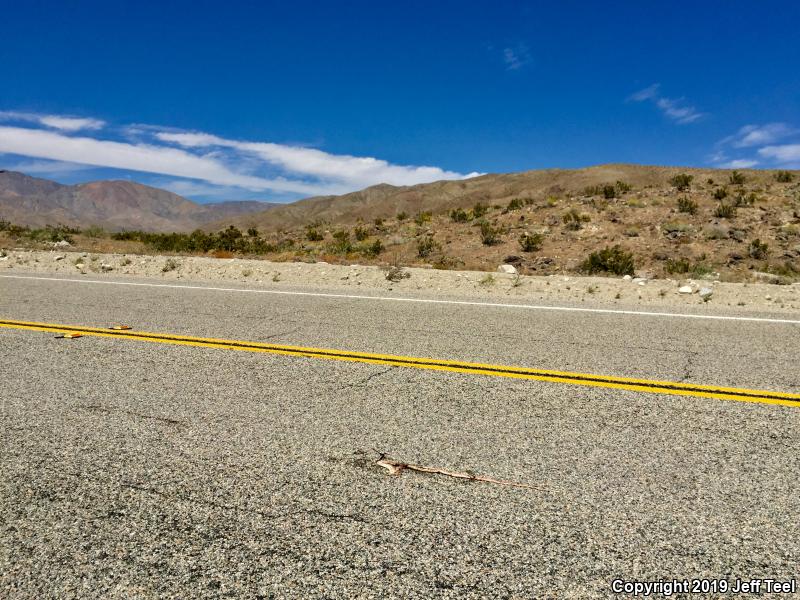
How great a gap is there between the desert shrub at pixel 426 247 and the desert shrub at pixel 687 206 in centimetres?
1043

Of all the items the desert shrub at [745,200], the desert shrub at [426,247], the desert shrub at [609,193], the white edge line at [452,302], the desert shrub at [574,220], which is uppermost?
the desert shrub at [609,193]

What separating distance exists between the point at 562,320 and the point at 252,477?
5257 mm

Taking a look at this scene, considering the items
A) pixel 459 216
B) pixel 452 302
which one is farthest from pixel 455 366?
pixel 459 216

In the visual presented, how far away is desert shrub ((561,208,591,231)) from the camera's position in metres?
22.7

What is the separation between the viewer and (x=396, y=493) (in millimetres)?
Answer: 2635

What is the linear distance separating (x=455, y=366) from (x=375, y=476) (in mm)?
2168

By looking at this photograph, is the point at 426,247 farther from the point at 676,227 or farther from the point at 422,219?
the point at 676,227

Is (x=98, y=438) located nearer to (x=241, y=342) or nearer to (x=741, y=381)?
(x=241, y=342)

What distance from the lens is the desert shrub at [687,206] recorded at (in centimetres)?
2239

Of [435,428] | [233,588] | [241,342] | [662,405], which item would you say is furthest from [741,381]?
[241,342]

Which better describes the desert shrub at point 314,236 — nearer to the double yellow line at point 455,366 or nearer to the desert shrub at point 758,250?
the desert shrub at point 758,250

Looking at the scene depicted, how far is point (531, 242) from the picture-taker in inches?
838

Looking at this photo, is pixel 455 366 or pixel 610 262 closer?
pixel 455 366

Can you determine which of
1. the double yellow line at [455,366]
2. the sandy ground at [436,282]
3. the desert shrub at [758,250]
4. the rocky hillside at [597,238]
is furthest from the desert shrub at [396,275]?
the desert shrub at [758,250]
